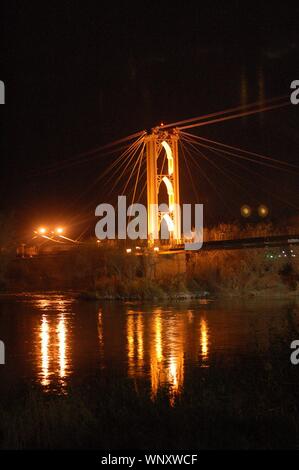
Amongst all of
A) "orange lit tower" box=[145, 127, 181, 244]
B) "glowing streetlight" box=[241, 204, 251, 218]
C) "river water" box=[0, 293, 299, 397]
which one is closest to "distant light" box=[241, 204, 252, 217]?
"glowing streetlight" box=[241, 204, 251, 218]

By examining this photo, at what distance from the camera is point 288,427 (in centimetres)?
837

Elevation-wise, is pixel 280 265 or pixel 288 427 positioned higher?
pixel 280 265

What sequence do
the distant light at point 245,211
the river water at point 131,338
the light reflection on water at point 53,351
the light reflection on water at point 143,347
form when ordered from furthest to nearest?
1. the distant light at point 245,211
2. the river water at point 131,338
3. the light reflection on water at point 53,351
4. the light reflection on water at point 143,347

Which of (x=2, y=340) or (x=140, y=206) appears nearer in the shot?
(x=2, y=340)

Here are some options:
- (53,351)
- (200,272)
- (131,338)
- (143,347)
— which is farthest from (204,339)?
(200,272)

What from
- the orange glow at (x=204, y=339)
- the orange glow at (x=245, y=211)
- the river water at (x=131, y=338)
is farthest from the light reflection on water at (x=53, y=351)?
the orange glow at (x=245, y=211)

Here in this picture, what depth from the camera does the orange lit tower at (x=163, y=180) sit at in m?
44.2

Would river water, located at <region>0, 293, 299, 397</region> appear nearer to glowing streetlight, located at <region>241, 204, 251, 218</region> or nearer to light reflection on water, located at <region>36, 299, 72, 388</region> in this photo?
light reflection on water, located at <region>36, 299, 72, 388</region>

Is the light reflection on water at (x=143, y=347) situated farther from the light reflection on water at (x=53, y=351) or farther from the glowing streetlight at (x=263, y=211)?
the glowing streetlight at (x=263, y=211)

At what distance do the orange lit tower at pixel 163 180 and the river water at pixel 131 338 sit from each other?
10367 millimetres

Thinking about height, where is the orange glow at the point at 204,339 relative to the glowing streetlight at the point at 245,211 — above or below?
below

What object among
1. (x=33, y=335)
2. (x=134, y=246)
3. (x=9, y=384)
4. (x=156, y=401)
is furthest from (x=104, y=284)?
(x=156, y=401)

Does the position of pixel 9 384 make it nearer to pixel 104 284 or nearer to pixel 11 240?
pixel 104 284
